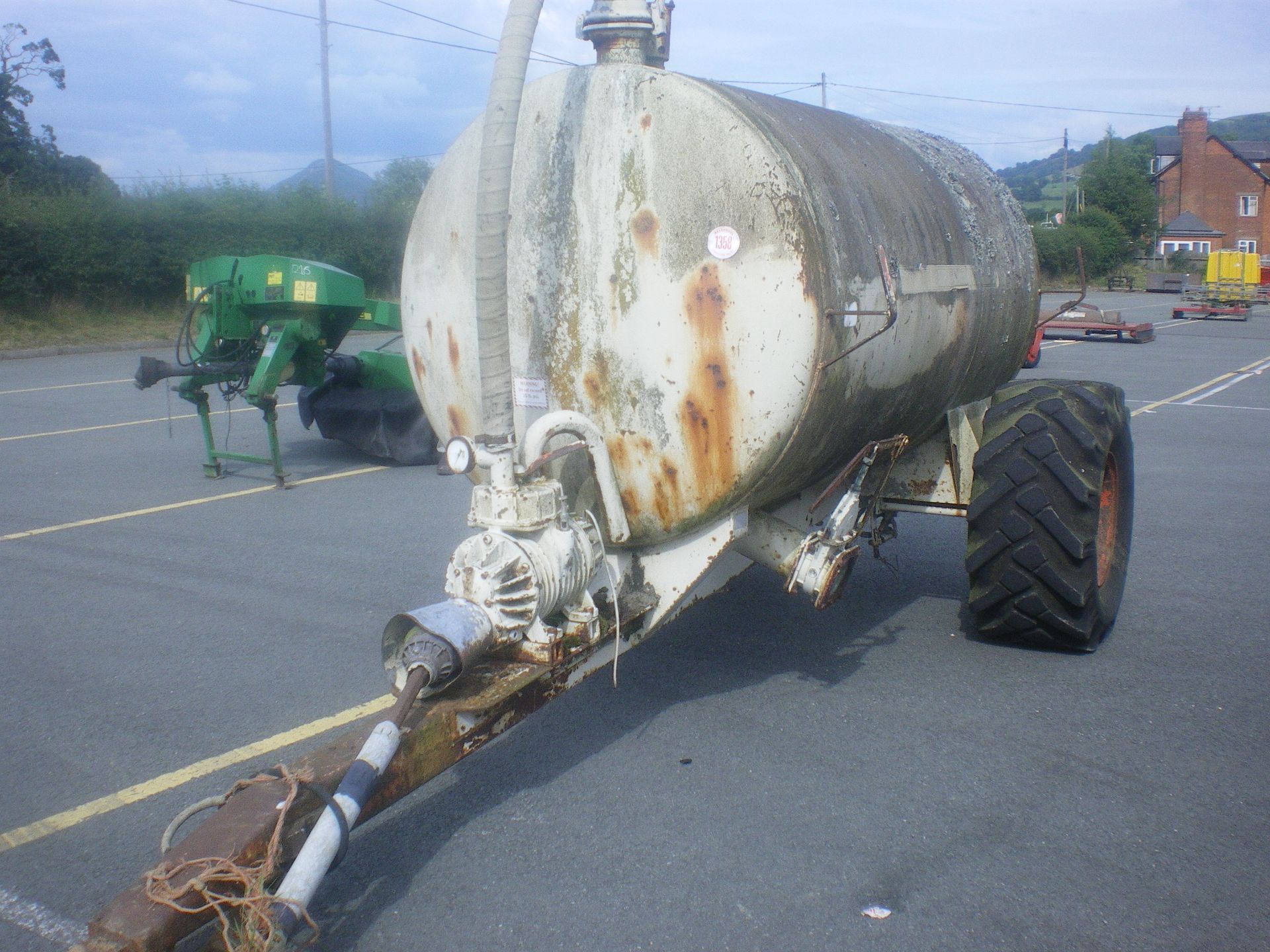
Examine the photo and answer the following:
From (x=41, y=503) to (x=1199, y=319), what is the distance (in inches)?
1242

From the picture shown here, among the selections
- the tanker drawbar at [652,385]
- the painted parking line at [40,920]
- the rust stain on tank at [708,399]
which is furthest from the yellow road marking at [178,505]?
the rust stain on tank at [708,399]

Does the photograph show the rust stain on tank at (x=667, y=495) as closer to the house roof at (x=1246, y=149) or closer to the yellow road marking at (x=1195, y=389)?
the yellow road marking at (x=1195, y=389)

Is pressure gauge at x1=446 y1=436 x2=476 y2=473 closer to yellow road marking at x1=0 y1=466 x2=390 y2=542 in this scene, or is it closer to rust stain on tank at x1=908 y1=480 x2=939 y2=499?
rust stain on tank at x1=908 y1=480 x2=939 y2=499

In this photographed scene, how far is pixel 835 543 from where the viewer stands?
402 cm

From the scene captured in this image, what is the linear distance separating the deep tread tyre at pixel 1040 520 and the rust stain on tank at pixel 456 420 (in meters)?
2.08

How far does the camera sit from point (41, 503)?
785 cm

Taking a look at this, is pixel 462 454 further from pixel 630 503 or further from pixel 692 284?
pixel 692 284

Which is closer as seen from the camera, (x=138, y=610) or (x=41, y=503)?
(x=138, y=610)

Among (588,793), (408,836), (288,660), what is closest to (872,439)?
(588,793)

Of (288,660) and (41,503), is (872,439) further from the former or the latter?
(41,503)

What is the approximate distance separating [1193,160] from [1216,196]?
2766 mm

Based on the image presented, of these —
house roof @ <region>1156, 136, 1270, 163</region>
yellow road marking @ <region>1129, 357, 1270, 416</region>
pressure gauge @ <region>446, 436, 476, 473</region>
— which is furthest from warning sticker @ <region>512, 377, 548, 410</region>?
house roof @ <region>1156, 136, 1270, 163</region>

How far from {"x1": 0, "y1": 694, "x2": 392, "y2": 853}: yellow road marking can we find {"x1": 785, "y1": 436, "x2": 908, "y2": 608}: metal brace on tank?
1686mm

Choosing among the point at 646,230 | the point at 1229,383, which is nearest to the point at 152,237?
the point at 1229,383
